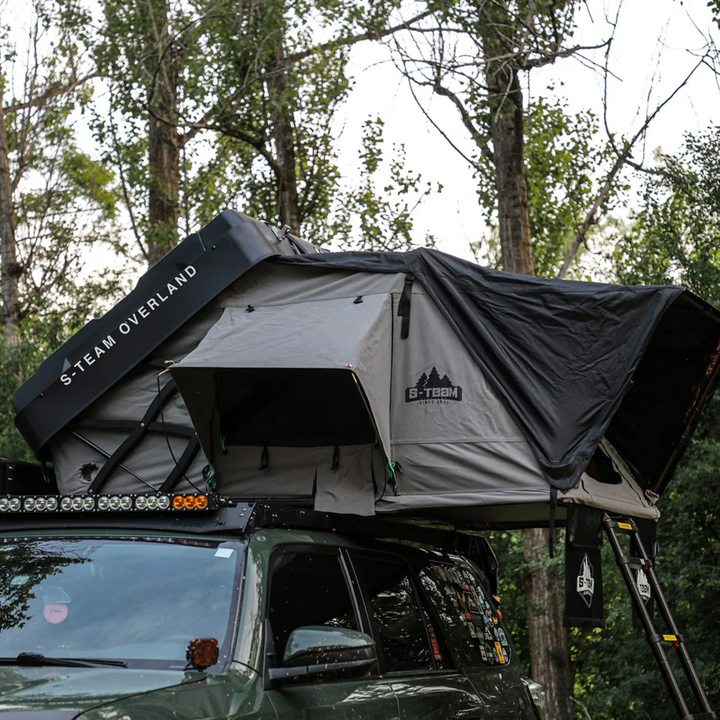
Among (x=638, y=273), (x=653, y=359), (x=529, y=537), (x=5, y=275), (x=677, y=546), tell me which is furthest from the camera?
(x=5, y=275)

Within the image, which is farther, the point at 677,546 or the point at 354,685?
the point at 677,546

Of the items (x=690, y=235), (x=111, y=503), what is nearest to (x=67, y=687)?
(x=111, y=503)

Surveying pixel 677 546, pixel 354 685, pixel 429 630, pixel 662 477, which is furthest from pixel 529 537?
pixel 354 685

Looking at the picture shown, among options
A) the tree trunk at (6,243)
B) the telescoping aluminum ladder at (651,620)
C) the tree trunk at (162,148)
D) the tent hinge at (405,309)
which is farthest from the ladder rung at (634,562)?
the tree trunk at (6,243)

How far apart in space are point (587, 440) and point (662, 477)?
2.03 meters

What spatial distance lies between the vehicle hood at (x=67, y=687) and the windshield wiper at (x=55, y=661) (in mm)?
62

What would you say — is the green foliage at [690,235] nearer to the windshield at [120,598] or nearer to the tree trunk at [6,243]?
the windshield at [120,598]

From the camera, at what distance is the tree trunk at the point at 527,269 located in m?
12.5

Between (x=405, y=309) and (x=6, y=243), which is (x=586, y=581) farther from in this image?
(x=6, y=243)

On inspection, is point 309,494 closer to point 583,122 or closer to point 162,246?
point 162,246

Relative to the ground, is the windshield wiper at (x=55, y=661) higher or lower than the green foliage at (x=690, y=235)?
lower

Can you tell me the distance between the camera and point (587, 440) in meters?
4.85

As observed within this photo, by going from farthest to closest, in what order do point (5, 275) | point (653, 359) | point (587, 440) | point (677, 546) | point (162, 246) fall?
point (5, 275), point (162, 246), point (677, 546), point (653, 359), point (587, 440)

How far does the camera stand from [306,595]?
12.9ft
